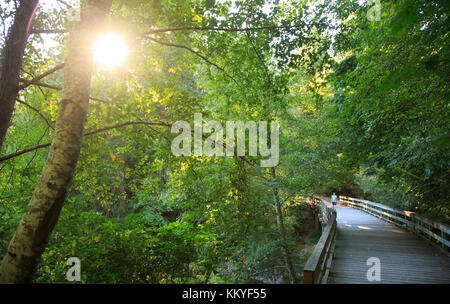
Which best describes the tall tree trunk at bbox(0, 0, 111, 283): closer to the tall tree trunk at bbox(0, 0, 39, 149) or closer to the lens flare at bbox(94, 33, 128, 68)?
the lens flare at bbox(94, 33, 128, 68)

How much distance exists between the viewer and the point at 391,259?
6.29m

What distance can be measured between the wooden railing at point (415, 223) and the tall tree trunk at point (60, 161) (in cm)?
885

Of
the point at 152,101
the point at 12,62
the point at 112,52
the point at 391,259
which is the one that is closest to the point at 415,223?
the point at 391,259

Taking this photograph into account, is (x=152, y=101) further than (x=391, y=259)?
No

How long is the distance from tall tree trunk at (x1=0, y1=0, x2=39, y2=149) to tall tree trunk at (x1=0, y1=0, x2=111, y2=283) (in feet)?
4.77

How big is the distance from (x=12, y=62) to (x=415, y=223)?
12807 mm

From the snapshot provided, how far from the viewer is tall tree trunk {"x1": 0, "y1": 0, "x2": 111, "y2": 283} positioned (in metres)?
1.96

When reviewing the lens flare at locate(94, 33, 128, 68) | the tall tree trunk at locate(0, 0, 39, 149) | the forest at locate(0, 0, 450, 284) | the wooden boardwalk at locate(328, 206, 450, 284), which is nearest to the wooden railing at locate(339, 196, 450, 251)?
the wooden boardwalk at locate(328, 206, 450, 284)

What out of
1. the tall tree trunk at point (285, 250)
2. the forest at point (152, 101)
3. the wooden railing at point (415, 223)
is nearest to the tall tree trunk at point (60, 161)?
the forest at point (152, 101)

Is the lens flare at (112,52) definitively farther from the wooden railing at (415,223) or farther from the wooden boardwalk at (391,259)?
the wooden railing at (415,223)

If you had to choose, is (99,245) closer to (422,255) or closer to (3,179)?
(3,179)

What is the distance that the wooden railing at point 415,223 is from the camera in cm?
675

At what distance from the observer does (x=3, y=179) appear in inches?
211

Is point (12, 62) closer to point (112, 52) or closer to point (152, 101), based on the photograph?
point (112, 52)
